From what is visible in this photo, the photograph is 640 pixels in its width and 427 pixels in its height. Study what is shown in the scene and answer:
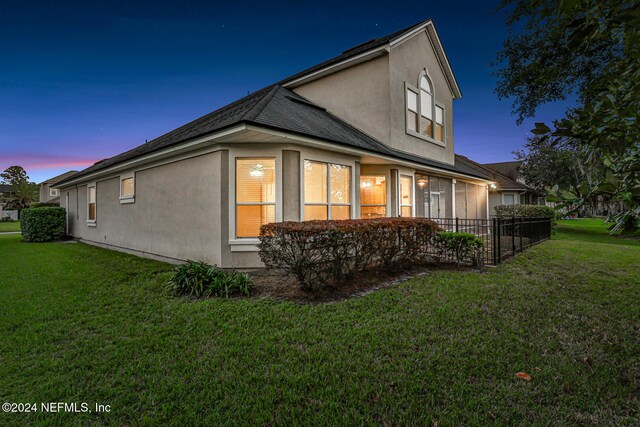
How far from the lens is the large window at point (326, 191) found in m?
7.90

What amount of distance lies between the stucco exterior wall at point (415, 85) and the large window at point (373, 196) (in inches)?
58.1

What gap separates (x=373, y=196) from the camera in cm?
1058

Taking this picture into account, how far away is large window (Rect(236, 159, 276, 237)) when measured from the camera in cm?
735

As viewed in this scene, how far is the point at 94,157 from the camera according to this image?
28094mm

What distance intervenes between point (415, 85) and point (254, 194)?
28.3 ft

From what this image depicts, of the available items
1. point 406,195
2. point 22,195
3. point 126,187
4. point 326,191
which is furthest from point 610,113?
point 22,195

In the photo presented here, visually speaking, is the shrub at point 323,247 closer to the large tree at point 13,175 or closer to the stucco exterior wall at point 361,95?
the stucco exterior wall at point 361,95

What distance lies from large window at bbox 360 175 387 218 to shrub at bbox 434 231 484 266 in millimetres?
3009

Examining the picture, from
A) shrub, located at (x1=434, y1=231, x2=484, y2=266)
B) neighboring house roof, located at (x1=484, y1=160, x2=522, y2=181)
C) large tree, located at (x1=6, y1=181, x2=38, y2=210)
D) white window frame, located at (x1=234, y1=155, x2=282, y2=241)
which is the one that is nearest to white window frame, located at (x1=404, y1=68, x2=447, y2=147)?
shrub, located at (x1=434, y1=231, x2=484, y2=266)

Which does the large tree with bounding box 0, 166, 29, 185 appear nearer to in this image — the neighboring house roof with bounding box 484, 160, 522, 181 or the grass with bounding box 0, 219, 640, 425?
the grass with bounding box 0, 219, 640, 425

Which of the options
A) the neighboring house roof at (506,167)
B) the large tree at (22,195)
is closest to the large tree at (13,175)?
the large tree at (22,195)

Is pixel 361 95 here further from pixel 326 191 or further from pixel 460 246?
pixel 460 246

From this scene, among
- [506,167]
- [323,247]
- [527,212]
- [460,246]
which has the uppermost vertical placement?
[506,167]

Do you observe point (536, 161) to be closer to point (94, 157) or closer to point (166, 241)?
point (166, 241)
